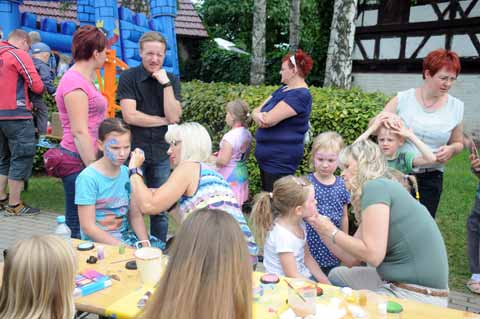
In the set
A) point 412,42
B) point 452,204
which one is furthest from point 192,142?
point 412,42

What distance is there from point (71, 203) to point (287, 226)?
5.32ft

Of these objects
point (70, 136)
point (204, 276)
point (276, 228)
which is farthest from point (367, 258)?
point (70, 136)

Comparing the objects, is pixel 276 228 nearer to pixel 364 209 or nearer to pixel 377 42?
pixel 364 209

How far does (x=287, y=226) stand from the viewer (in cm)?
280

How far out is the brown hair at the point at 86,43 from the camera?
10.8 ft

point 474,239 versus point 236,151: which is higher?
point 236,151

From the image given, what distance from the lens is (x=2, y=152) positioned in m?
5.50

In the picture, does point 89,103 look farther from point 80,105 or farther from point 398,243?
point 398,243

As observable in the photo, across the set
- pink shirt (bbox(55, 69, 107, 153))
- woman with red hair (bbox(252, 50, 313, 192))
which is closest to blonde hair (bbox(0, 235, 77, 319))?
pink shirt (bbox(55, 69, 107, 153))

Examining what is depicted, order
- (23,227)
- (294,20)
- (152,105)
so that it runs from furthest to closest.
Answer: (294,20) → (23,227) → (152,105)

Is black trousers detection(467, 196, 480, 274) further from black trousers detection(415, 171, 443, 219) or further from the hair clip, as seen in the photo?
the hair clip

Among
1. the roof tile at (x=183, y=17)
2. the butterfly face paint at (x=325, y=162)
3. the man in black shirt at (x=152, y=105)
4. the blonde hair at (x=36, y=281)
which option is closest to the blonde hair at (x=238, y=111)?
the man in black shirt at (x=152, y=105)

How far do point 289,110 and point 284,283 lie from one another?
193 centimetres

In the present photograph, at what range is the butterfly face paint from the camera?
3404 millimetres
